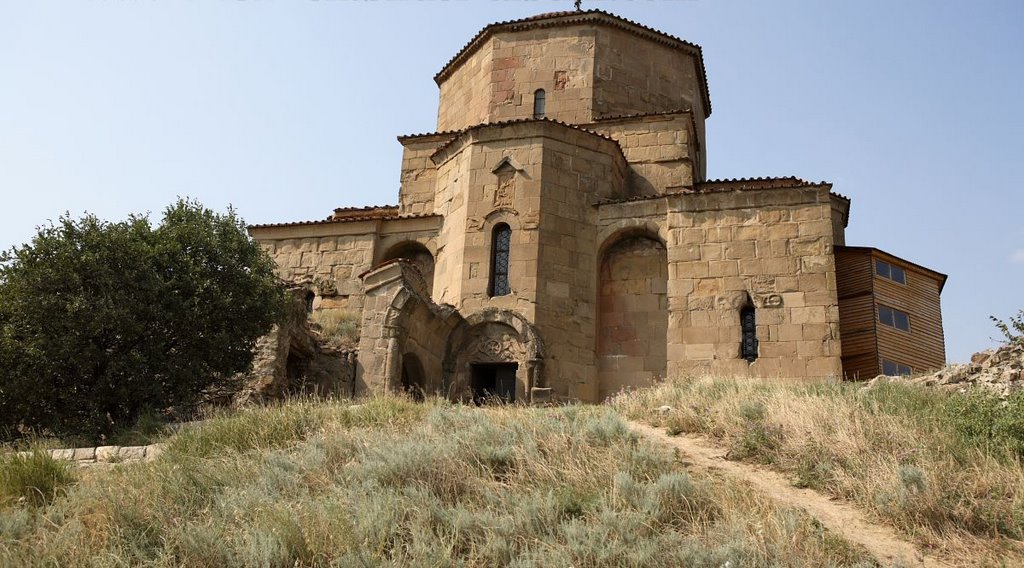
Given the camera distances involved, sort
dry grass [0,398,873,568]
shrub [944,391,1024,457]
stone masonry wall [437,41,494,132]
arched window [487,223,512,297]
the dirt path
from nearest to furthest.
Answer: dry grass [0,398,873,568] → the dirt path → shrub [944,391,1024,457] → arched window [487,223,512,297] → stone masonry wall [437,41,494,132]

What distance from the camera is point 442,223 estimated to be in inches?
746

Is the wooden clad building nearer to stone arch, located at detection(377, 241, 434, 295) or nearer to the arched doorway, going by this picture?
the arched doorway

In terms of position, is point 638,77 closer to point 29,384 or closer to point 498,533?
point 29,384

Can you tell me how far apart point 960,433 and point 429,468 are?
17.7 ft

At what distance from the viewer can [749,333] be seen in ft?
54.2

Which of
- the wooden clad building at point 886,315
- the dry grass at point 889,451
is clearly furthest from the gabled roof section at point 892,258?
the dry grass at point 889,451

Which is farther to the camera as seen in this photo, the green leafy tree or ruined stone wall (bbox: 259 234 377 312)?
ruined stone wall (bbox: 259 234 377 312)

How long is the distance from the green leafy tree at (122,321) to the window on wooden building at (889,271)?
37.3 ft

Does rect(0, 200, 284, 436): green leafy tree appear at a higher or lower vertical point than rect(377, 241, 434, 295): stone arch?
A: lower

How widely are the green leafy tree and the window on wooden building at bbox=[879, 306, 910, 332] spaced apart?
11254 millimetres

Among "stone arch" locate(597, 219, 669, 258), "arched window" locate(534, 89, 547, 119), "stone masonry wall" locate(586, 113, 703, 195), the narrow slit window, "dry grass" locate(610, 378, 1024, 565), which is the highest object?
"arched window" locate(534, 89, 547, 119)

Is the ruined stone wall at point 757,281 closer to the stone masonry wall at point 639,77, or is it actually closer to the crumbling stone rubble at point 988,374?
the crumbling stone rubble at point 988,374

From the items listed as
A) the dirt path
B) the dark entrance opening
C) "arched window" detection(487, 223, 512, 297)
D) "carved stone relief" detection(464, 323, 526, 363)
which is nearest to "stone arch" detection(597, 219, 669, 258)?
"arched window" detection(487, 223, 512, 297)

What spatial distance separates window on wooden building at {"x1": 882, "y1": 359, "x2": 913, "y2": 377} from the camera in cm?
1571
